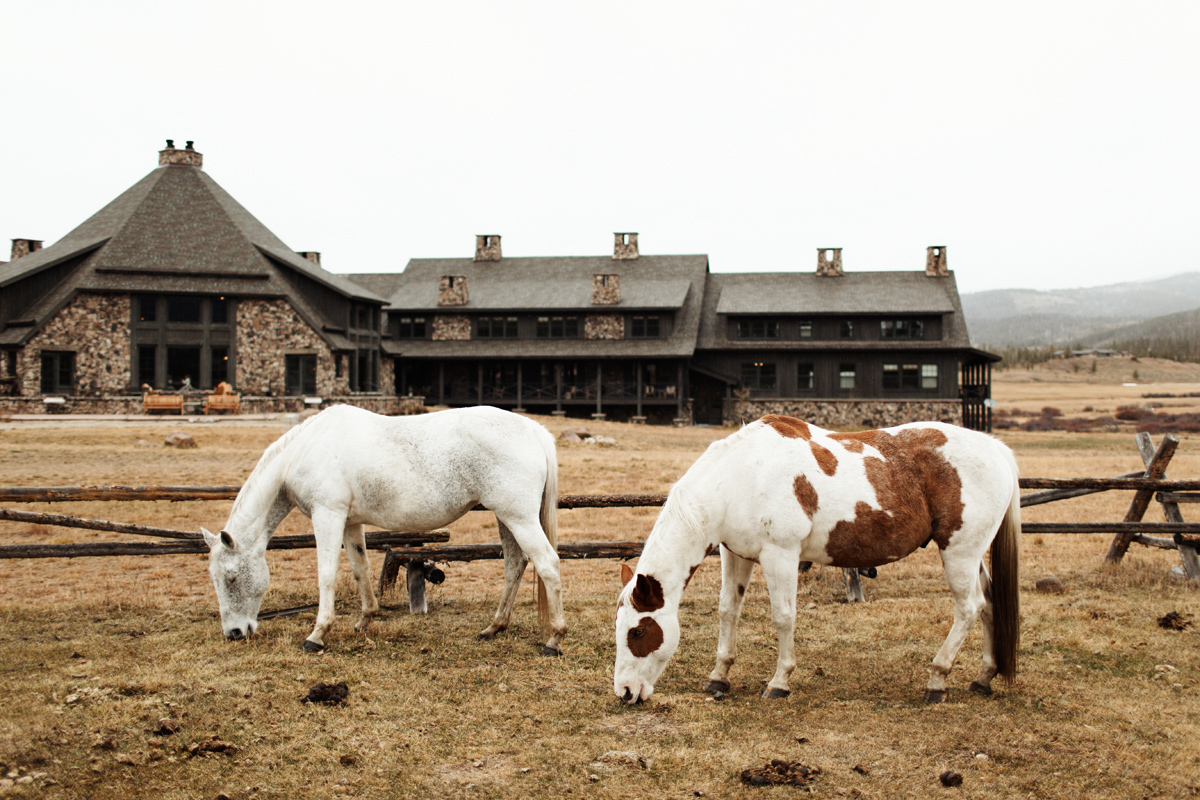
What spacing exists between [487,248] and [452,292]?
19.4ft

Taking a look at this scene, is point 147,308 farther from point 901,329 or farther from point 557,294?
point 901,329

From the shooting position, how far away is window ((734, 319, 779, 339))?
147ft

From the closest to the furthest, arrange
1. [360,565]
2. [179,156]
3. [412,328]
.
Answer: [360,565] → [179,156] → [412,328]

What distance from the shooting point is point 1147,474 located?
9836mm

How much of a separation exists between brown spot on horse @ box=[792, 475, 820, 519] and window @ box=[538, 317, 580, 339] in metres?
39.5

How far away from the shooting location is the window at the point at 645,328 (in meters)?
44.7

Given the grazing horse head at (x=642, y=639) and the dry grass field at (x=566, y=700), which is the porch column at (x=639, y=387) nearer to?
the dry grass field at (x=566, y=700)

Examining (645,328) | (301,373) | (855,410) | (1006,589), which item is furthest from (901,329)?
(1006,589)

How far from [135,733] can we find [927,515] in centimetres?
554

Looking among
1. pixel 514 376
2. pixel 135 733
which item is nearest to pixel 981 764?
pixel 135 733

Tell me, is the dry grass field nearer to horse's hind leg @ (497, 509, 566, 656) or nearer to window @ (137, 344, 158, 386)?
horse's hind leg @ (497, 509, 566, 656)

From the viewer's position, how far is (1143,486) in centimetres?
956

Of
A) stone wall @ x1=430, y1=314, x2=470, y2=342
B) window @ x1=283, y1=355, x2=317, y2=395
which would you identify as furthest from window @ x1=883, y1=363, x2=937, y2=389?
window @ x1=283, y1=355, x2=317, y2=395

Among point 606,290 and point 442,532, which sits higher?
point 606,290
